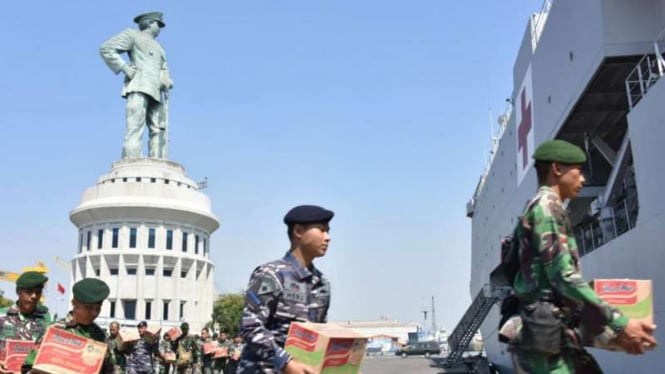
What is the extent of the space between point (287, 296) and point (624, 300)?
4.76 feet

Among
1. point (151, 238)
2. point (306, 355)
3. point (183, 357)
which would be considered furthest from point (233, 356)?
point (151, 238)

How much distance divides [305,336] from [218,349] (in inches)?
557

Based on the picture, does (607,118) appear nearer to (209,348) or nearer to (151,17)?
(209,348)

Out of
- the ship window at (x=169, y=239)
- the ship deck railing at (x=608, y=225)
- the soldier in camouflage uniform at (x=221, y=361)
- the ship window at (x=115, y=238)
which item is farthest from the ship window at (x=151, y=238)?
the ship deck railing at (x=608, y=225)

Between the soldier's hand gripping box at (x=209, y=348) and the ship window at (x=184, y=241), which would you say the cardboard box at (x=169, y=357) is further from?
the ship window at (x=184, y=241)

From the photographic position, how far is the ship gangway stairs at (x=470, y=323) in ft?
70.2

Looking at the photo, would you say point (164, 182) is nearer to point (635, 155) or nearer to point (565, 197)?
point (635, 155)

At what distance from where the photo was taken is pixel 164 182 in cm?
5191

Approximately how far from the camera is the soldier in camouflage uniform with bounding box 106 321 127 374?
12.3 ft

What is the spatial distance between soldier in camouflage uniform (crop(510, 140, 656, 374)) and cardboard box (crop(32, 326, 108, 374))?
2102 millimetres

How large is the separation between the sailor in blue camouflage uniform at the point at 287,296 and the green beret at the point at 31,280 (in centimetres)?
213

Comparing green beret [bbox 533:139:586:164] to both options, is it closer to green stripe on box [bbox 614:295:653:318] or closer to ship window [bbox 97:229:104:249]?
green stripe on box [bbox 614:295:653:318]

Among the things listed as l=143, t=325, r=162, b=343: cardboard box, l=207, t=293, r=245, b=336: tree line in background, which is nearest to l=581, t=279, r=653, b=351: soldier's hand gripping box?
l=143, t=325, r=162, b=343: cardboard box

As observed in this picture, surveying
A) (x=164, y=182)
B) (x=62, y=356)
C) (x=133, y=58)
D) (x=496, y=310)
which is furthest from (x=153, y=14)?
(x=62, y=356)
